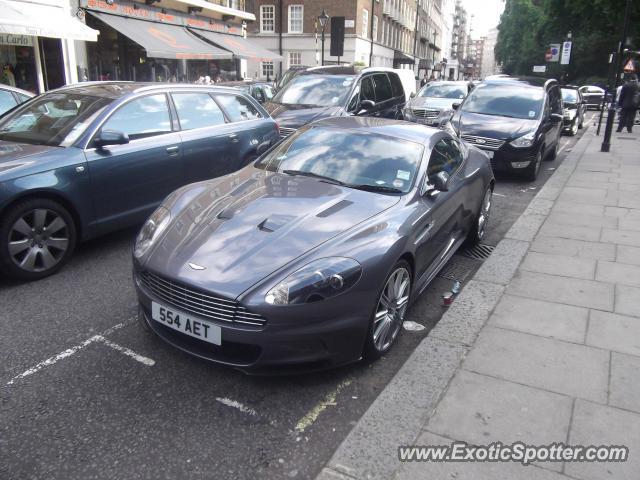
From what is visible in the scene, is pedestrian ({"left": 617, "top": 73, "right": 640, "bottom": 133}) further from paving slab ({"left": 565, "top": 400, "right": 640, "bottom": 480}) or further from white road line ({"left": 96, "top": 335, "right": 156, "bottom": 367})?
white road line ({"left": 96, "top": 335, "right": 156, "bottom": 367})

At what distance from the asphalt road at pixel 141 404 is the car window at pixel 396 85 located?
835 cm

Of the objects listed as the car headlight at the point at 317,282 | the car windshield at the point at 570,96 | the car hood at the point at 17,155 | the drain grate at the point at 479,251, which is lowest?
the drain grate at the point at 479,251

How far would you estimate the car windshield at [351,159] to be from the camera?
13.3 feet

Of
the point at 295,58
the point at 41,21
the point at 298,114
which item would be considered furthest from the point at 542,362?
the point at 295,58

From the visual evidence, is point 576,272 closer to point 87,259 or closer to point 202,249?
point 202,249

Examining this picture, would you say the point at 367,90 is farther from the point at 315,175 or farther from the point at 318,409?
the point at 318,409

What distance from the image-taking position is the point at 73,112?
5125 millimetres

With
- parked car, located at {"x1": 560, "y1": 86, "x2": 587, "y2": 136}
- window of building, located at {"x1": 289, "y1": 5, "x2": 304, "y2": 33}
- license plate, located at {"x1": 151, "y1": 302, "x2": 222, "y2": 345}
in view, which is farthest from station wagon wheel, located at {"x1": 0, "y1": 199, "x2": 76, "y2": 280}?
window of building, located at {"x1": 289, "y1": 5, "x2": 304, "y2": 33}

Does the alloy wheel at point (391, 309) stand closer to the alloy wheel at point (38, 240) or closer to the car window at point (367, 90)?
the alloy wheel at point (38, 240)

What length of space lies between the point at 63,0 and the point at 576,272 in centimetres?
1798

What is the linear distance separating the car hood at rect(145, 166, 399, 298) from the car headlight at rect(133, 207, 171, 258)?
3.4 inches

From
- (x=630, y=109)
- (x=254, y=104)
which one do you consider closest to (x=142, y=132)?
(x=254, y=104)

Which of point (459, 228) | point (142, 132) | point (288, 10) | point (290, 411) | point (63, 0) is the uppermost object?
point (288, 10)

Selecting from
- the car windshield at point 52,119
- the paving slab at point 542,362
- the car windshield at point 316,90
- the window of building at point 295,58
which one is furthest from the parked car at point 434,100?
the window of building at point 295,58
